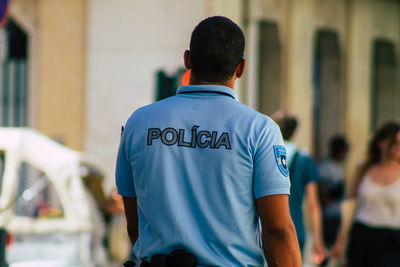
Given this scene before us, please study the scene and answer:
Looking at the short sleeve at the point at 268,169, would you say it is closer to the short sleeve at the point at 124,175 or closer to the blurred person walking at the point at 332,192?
the short sleeve at the point at 124,175

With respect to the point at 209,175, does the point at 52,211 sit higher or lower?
lower

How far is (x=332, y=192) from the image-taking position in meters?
11.4

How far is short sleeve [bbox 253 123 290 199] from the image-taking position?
2797 millimetres

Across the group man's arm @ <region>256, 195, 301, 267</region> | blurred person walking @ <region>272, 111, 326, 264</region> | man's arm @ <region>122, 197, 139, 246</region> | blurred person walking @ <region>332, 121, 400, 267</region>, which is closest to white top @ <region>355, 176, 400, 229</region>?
blurred person walking @ <region>332, 121, 400, 267</region>

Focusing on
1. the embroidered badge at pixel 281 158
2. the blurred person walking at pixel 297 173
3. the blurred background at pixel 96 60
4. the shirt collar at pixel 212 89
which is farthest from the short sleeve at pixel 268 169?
the blurred background at pixel 96 60

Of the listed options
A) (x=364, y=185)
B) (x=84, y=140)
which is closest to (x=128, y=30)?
(x=84, y=140)

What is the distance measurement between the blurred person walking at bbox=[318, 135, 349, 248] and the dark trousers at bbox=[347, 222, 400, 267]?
341cm

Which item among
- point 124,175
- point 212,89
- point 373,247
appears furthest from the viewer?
point 373,247

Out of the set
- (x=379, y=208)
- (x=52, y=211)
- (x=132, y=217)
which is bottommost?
(x=52, y=211)

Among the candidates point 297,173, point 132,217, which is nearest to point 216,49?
point 132,217

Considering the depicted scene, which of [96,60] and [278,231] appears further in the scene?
[96,60]

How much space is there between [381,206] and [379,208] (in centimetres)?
2

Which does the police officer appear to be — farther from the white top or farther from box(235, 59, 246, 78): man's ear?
the white top

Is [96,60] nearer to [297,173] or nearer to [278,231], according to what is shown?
[297,173]
